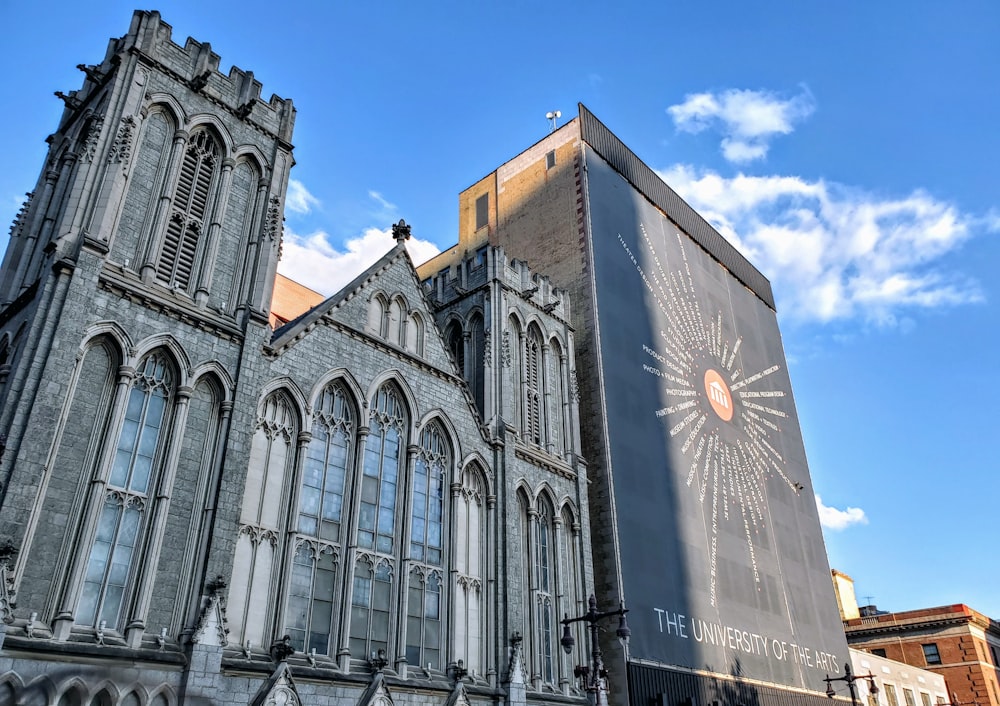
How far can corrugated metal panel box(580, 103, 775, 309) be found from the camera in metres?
39.7

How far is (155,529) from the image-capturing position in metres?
16.4

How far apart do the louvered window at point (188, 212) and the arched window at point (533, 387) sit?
12677 millimetres

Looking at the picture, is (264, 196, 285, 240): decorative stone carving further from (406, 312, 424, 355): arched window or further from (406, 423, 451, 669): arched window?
(406, 423, 451, 669): arched window

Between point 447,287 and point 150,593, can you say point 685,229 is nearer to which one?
point 447,287

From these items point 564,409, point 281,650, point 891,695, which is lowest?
point 281,650

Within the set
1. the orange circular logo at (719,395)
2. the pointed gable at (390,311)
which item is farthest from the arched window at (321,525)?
the orange circular logo at (719,395)

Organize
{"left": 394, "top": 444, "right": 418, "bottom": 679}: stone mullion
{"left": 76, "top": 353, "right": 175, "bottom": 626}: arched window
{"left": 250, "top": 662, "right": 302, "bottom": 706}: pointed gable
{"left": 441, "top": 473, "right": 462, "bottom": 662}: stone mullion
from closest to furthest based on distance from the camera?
{"left": 76, "top": 353, "right": 175, "bottom": 626}: arched window → {"left": 250, "top": 662, "right": 302, "bottom": 706}: pointed gable → {"left": 394, "top": 444, "right": 418, "bottom": 679}: stone mullion → {"left": 441, "top": 473, "right": 462, "bottom": 662}: stone mullion

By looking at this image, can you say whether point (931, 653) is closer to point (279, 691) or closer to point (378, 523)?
point (378, 523)

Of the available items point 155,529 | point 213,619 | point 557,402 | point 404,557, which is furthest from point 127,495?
point 557,402

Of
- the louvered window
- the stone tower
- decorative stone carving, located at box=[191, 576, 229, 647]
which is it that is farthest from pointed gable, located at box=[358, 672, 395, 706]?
the louvered window

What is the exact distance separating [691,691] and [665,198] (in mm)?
25191

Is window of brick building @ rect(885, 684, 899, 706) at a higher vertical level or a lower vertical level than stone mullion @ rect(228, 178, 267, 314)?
lower

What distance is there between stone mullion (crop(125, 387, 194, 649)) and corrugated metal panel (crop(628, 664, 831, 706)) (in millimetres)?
16244

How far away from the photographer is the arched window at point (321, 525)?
18594 mm
